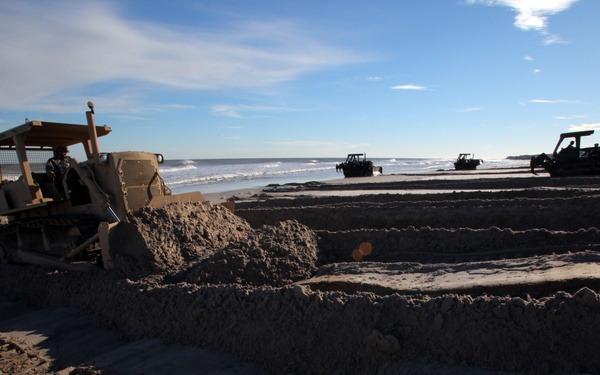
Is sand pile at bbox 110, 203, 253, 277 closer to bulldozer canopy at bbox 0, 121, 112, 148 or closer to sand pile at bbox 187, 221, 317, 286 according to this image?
sand pile at bbox 187, 221, 317, 286

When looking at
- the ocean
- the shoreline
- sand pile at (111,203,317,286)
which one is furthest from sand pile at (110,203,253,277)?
the ocean

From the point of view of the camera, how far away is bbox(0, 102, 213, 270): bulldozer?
6.52 m

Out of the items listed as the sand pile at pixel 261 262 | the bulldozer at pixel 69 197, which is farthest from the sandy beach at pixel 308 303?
the bulldozer at pixel 69 197

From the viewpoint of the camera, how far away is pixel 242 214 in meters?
11.8

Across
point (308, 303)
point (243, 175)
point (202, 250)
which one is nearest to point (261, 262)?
point (202, 250)

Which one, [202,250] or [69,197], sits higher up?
[69,197]

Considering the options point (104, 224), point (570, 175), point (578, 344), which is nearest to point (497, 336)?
point (578, 344)

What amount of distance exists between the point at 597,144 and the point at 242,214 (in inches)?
676

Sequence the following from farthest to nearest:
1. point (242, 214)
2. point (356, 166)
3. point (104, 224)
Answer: point (356, 166) < point (242, 214) < point (104, 224)

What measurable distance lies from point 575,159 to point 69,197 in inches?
806

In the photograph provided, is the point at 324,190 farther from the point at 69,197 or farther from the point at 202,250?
the point at 69,197

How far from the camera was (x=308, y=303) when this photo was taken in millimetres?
3859

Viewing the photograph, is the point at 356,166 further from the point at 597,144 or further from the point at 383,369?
the point at 383,369

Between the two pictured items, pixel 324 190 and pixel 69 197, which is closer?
pixel 69 197
